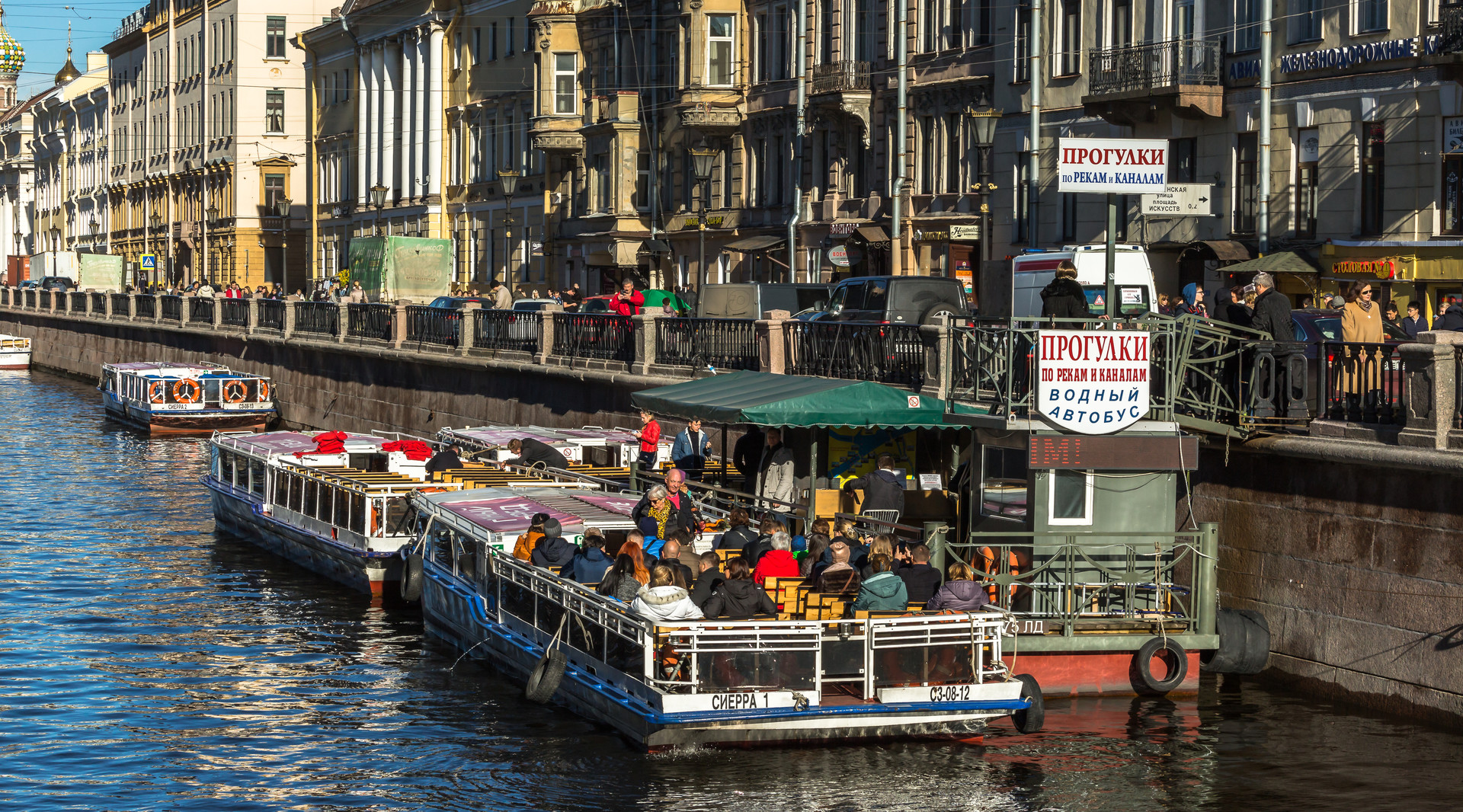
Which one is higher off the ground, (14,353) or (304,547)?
(14,353)

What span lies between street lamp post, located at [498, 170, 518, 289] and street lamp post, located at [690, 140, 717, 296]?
12413 millimetres

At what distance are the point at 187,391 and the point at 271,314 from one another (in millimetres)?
5912

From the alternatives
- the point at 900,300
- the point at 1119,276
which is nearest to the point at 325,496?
the point at 900,300

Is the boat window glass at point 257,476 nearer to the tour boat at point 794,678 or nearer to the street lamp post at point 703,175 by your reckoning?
the tour boat at point 794,678

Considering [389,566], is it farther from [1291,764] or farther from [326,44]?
[326,44]

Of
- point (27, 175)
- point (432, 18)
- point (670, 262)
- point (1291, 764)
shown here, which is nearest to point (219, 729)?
point (1291, 764)

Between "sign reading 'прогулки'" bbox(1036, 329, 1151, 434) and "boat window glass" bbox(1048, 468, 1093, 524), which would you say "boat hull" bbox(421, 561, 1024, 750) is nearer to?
"boat window glass" bbox(1048, 468, 1093, 524)

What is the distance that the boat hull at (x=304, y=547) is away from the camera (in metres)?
28.5

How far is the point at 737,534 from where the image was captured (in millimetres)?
21406

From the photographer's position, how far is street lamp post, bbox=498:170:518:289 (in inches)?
2815

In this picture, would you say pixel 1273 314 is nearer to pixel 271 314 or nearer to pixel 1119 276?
pixel 1119 276

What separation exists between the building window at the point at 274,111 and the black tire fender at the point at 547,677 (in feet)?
293

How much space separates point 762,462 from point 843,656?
7868mm

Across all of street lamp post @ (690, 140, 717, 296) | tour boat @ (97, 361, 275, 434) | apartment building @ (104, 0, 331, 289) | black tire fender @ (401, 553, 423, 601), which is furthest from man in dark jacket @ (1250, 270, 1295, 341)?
apartment building @ (104, 0, 331, 289)
